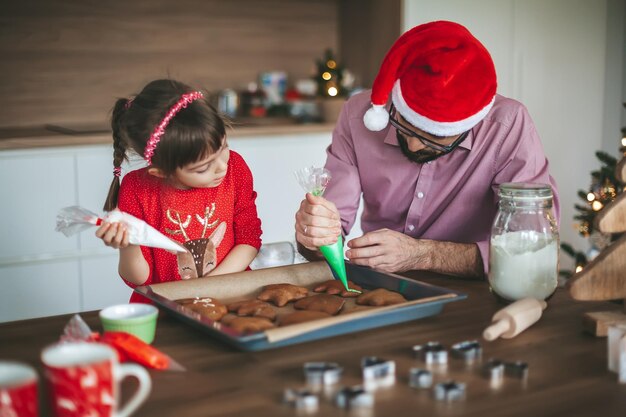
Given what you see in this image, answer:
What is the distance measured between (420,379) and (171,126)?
2.96 ft

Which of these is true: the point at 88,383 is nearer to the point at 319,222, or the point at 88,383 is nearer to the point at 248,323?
the point at 248,323

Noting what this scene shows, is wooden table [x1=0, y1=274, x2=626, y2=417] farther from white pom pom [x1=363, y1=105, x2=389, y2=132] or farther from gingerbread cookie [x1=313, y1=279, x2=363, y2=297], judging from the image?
white pom pom [x1=363, y1=105, x2=389, y2=132]

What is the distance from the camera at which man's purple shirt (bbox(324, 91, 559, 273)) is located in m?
1.91

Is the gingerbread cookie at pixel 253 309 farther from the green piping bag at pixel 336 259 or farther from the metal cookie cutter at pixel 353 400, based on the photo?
the metal cookie cutter at pixel 353 400

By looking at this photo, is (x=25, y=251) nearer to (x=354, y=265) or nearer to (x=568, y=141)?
(x=354, y=265)

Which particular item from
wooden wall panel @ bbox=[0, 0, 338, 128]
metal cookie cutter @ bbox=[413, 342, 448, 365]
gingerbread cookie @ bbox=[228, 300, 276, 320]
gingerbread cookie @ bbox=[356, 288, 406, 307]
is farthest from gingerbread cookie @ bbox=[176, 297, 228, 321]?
wooden wall panel @ bbox=[0, 0, 338, 128]

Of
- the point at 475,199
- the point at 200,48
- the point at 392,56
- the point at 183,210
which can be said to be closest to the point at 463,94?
the point at 392,56

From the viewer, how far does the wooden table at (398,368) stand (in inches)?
39.3

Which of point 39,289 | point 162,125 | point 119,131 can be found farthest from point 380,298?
point 39,289

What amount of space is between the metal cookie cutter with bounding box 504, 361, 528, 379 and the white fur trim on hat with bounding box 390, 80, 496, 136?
74 centimetres

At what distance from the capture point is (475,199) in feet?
6.40

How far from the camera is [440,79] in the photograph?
1.67 metres

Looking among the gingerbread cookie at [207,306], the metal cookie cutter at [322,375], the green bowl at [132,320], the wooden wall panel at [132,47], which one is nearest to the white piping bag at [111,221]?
the gingerbread cookie at [207,306]

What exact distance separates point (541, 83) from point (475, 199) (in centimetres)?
221
